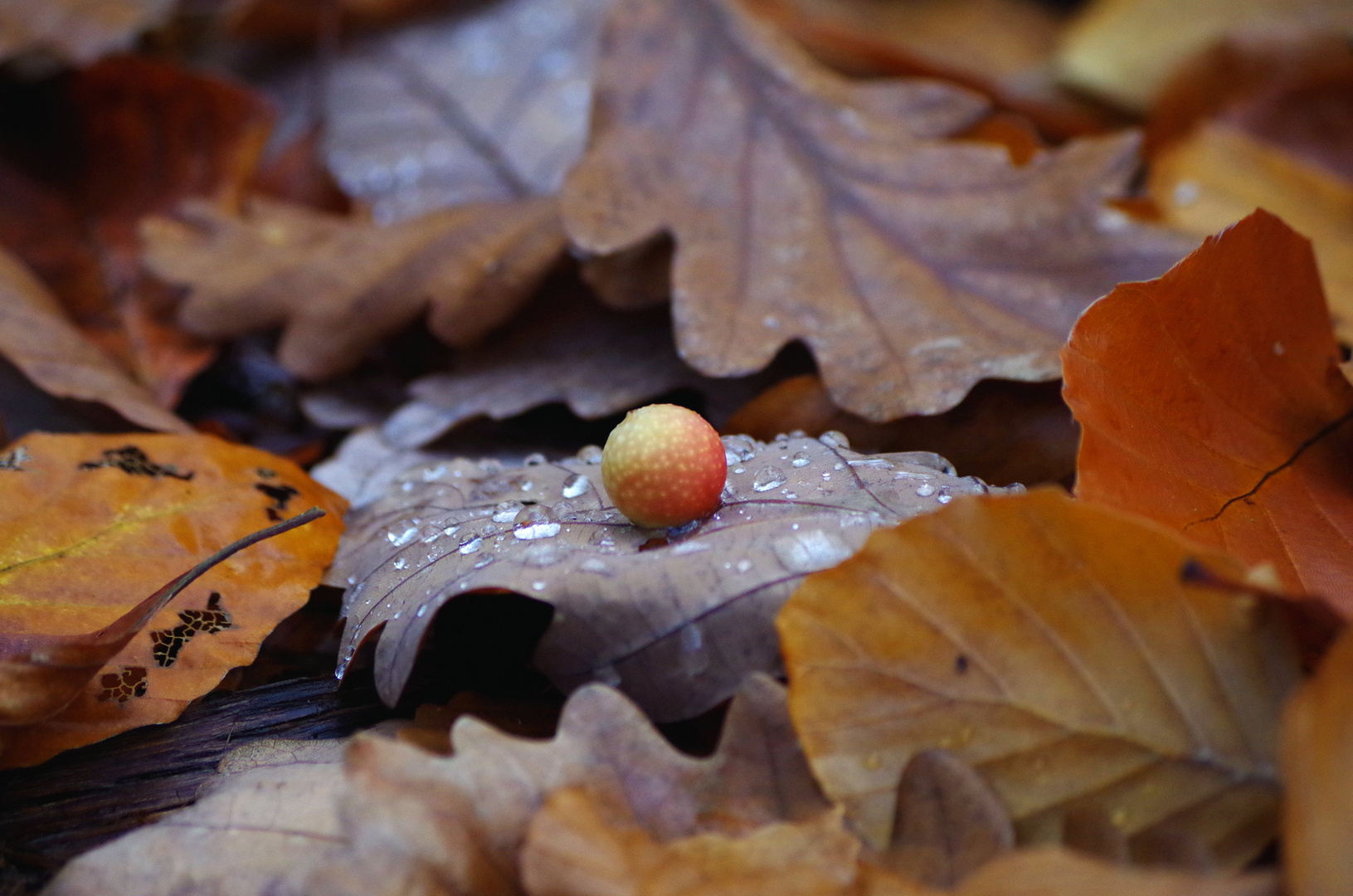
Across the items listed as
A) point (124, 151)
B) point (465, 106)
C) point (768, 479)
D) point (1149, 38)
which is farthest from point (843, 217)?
point (124, 151)

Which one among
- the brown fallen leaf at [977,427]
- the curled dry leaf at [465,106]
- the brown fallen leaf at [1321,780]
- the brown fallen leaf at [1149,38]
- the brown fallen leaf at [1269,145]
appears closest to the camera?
the brown fallen leaf at [1321,780]

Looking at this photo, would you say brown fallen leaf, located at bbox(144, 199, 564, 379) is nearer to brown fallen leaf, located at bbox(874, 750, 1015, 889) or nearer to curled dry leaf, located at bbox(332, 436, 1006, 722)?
curled dry leaf, located at bbox(332, 436, 1006, 722)

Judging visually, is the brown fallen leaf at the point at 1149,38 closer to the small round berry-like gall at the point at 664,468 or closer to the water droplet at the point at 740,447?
the water droplet at the point at 740,447

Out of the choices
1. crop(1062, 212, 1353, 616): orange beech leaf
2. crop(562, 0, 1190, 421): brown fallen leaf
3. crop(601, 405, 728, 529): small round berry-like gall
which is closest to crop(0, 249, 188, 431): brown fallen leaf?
crop(562, 0, 1190, 421): brown fallen leaf

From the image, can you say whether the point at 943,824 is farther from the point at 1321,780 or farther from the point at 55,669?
the point at 55,669

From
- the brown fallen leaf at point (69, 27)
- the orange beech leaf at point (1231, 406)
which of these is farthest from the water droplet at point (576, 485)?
the brown fallen leaf at point (69, 27)

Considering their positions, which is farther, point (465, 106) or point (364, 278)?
point (465, 106)
